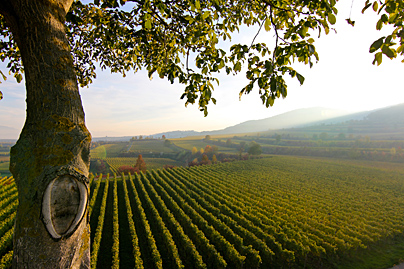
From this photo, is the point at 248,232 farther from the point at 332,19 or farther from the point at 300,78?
the point at 332,19

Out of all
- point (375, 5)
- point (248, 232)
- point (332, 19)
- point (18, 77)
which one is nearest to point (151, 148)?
point (248, 232)

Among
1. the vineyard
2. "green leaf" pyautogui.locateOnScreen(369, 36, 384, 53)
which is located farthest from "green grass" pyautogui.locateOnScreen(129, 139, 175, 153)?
"green leaf" pyautogui.locateOnScreen(369, 36, 384, 53)

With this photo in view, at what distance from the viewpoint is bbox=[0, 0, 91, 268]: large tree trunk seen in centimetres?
121

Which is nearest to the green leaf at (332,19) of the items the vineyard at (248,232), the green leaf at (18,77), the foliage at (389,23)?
the foliage at (389,23)

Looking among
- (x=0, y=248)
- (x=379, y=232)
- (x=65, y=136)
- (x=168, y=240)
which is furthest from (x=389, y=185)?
(x=0, y=248)

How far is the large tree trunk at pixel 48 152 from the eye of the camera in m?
1.21

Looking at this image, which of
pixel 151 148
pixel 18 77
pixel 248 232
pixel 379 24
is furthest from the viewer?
pixel 151 148

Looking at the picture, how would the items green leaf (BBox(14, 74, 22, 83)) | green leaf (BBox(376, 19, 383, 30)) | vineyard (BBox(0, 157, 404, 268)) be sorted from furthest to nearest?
vineyard (BBox(0, 157, 404, 268)), green leaf (BBox(14, 74, 22, 83)), green leaf (BBox(376, 19, 383, 30))

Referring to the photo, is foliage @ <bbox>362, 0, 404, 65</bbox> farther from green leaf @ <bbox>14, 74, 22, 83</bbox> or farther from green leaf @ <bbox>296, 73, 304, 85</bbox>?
green leaf @ <bbox>14, 74, 22, 83</bbox>

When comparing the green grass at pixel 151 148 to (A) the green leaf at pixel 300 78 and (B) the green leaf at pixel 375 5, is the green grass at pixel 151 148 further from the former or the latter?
(B) the green leaf at pixel 375 5

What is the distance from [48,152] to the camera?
4.40 ft

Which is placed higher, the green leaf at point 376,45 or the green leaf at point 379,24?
the green leaf at point 379,24

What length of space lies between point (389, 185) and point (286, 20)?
5270 centimetres

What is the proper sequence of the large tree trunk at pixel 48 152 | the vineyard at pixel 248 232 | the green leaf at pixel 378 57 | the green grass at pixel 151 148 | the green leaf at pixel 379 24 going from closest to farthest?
the large tree trunk at pixel 48 152 < the green leaf at pixel 378 57 < the green leaf at pixel 379 24 < the vineyard at pixel 248 232 < the green grass at pixel 151 148
